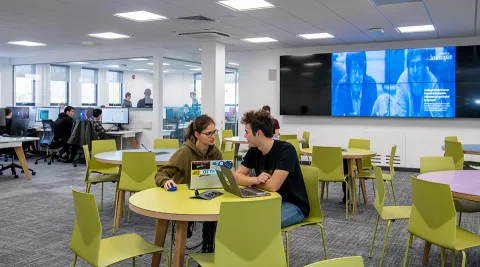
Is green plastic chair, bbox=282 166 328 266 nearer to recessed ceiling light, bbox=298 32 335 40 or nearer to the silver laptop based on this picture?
the silver laptop

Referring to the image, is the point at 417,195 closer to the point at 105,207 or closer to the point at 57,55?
the point at 105,207

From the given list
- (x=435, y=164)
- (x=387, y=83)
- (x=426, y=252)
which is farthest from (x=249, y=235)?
(x=387, y=83)

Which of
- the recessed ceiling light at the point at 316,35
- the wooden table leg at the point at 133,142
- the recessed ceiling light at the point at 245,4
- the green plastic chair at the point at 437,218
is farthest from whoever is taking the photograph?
the wooden table leg at the point at 133,142

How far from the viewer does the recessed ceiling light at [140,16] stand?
6.75m

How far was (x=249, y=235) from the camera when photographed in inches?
88.2

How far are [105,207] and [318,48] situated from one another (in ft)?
20.5

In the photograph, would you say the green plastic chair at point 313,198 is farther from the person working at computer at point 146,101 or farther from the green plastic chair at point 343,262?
the person working at computer at point 146,101

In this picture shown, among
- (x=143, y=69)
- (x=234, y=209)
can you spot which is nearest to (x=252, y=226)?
(x=234, y=209)

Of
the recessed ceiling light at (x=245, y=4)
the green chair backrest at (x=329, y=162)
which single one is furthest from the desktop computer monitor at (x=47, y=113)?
the green chair backrest at (x=329, y=162)

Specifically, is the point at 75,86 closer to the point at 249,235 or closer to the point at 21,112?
the point at 21,112

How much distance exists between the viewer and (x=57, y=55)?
12297 millimetres

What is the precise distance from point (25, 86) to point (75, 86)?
146cm

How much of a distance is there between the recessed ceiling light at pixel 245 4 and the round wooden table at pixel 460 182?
11.0 feet

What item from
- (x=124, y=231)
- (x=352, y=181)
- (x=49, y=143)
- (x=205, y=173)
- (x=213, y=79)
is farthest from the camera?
(x=49, y=143)
